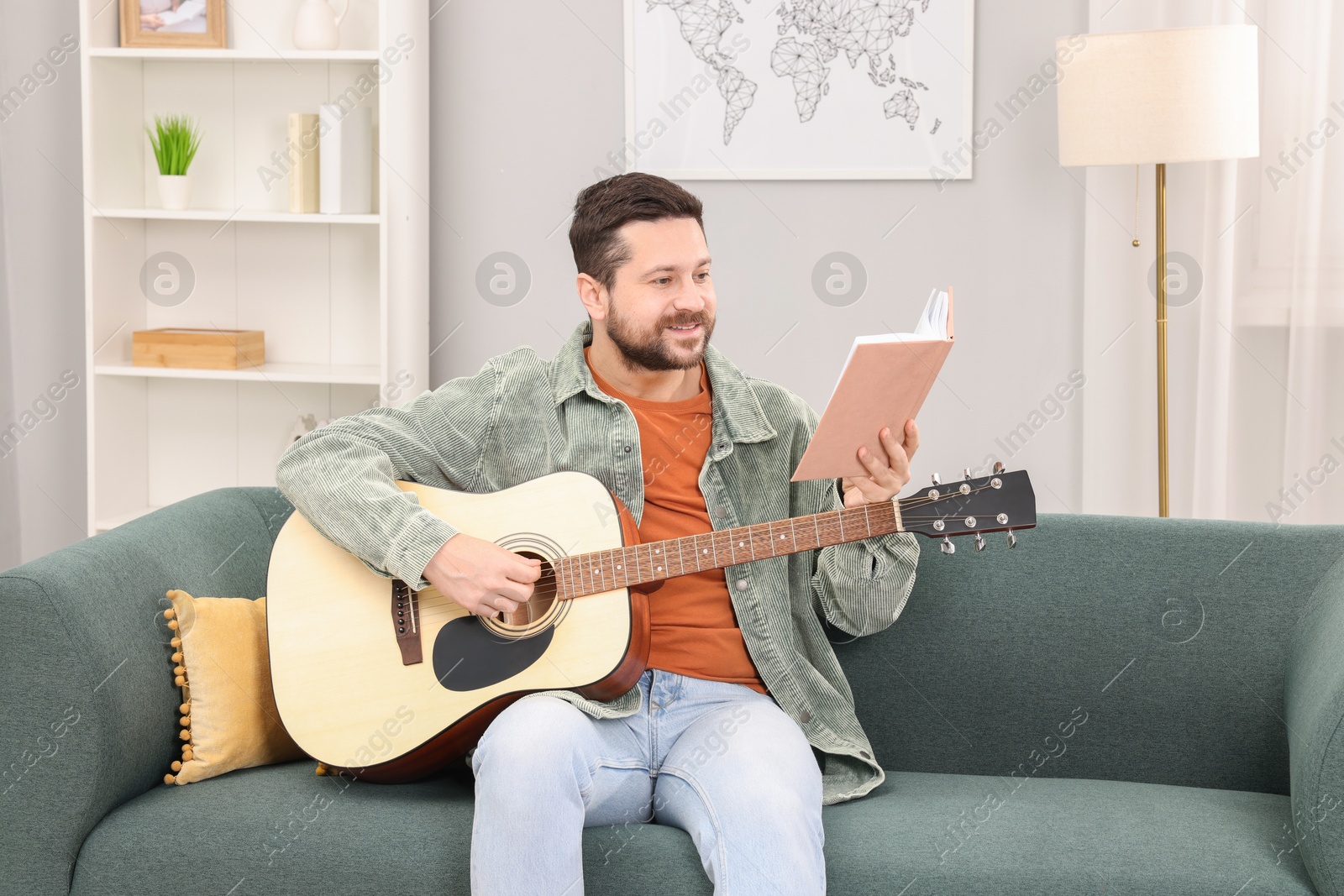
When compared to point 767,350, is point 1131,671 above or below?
below

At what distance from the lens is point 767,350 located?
10.3ft

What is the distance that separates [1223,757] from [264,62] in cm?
270

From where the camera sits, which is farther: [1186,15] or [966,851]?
[1186,15]

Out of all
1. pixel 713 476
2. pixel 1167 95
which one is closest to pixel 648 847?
pixel 713 476

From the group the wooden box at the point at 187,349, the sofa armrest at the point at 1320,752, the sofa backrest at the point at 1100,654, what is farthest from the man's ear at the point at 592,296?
the wooden box at the point at 187,349

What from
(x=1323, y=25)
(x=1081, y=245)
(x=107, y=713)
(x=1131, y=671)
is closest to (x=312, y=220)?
(x=107, y=713)

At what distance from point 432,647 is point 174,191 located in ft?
6.27

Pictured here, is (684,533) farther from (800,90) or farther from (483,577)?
(800,90)

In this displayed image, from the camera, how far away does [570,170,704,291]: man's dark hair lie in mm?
1760

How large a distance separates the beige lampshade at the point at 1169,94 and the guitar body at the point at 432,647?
1516 mm

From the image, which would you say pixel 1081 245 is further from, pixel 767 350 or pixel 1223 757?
pixel 1223 757

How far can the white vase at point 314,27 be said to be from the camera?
2.92 m

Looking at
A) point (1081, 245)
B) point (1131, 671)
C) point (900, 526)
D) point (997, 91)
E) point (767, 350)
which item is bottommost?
point (1131, 671)

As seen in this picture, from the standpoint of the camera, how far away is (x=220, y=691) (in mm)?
1632
